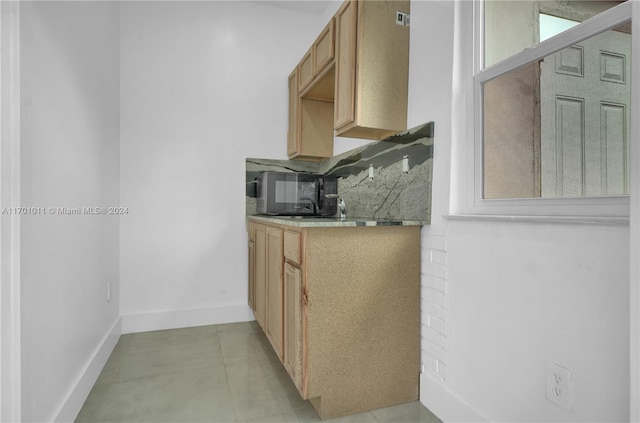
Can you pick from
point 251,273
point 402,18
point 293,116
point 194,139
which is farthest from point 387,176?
point 194,139

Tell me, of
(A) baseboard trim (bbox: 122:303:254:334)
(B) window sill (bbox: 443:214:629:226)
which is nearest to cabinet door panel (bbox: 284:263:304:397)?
(B) window sill (bbox: 443:214:629:226)

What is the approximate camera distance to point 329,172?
123 inches

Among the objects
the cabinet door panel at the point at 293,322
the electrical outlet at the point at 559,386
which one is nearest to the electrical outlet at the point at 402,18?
the cabinet door panel at the point at 293,322

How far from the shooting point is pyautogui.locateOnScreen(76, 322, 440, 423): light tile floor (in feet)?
5.54

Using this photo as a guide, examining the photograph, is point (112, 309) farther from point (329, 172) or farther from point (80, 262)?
point (329, 172)

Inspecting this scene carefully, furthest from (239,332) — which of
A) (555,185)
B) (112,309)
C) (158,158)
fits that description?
(555,185)

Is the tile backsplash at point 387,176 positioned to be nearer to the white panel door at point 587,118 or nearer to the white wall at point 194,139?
the white wall at point 194,139

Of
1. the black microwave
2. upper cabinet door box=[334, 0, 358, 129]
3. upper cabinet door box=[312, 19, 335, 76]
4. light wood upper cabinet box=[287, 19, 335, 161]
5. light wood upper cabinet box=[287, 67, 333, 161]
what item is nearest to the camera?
upper cabinet door box=[334, 0, 358, 129]

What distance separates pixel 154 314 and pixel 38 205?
1830mm

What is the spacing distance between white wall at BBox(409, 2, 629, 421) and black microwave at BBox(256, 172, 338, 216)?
100 centimetres

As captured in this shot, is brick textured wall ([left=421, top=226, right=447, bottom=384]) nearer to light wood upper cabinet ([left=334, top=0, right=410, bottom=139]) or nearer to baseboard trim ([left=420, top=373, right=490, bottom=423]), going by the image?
baseboard trim ([left=420, top=373, right=490, bottom=423])

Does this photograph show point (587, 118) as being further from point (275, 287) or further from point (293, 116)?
point (293, 116)

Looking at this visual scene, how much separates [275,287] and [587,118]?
5.56ft

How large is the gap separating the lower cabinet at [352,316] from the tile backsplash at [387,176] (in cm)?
23
